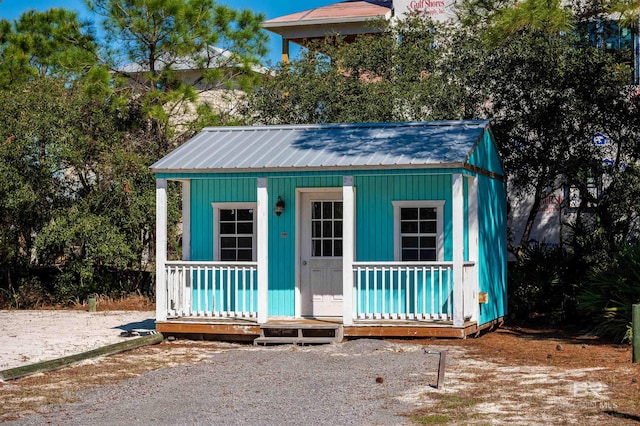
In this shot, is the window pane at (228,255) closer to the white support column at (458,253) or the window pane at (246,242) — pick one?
the window pane at (246,242)

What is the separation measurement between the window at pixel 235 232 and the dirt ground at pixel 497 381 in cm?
181

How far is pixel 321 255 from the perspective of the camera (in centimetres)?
1627

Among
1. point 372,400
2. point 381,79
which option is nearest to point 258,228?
point 372,400

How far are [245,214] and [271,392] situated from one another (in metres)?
6.56

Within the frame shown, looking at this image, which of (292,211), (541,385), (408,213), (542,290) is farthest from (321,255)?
(541,385)

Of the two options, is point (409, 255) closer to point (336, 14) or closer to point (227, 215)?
point (227, 215)

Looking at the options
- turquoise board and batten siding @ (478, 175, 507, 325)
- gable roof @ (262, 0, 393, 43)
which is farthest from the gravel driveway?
gable roof @ (262, 0, 393, 43)

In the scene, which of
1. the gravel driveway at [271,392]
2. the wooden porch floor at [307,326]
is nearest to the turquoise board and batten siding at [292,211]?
the wooden porch floor at [307,326]

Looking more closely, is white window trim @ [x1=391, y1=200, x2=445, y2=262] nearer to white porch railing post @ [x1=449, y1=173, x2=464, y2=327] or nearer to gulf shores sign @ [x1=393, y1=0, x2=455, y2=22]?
white porch railing post @ [x1=449, y1=173, x2=464, y2=327]

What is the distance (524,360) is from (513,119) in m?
7.64

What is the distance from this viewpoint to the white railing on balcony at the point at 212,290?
15.5m

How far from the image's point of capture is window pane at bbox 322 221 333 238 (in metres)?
16.2

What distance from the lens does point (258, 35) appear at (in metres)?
24.0

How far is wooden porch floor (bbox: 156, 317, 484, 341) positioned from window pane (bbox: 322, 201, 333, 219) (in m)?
1.68
